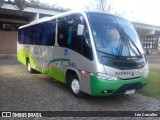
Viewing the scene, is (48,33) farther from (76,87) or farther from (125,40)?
(125,40)

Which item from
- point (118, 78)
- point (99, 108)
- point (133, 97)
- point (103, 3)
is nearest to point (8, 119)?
point (99, 108)

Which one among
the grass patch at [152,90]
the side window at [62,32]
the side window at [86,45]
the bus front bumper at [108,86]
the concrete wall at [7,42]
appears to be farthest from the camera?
the concrete wall at [7,42]

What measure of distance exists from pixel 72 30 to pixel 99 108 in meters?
2.77

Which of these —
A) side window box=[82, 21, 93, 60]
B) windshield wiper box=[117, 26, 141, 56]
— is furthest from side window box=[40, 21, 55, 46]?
windshield wiper box=[117, 26, 141, 56]

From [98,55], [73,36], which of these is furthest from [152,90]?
[73,36]

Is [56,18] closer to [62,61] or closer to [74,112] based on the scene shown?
[62,61]

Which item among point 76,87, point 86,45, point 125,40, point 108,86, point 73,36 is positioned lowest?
point 76,87

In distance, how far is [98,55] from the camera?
615 centimetres

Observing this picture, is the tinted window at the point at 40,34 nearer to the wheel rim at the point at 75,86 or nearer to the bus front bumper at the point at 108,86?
the wheel rim at the point at 75,86

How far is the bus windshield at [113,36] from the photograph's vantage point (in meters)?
6.37

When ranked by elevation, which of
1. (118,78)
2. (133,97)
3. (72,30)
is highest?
(72,30)

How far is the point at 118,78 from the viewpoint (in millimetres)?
6180

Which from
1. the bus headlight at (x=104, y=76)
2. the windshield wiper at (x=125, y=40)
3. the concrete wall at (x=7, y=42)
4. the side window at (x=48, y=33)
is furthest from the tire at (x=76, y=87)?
the concrete wall at (x=7, y=42)

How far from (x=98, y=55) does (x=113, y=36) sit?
907mm
